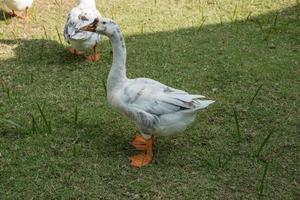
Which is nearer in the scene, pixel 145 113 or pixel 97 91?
pixel 145 113

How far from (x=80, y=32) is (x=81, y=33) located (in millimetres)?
15

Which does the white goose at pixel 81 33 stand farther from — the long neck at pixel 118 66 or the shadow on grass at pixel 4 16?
the shadow on grass at pixel 4 16

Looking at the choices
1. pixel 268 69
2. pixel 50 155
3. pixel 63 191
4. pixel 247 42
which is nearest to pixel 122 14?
pixel 247 42

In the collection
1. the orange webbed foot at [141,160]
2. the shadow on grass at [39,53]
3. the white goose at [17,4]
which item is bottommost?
the orange webbed foot at [141,160]

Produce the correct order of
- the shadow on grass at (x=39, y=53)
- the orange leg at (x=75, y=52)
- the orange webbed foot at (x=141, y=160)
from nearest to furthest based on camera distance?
the orange webbed foot at (x=141, y=160)
the shadow on grass at (x=39, y=53)
the orange leg at (x=75, y=52)

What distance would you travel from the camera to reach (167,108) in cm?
368

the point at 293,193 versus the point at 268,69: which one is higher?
the point at 268,69

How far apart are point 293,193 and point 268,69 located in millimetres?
2009

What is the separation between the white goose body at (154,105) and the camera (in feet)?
12.1

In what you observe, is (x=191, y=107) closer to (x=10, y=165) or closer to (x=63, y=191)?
(x=63, y=191)

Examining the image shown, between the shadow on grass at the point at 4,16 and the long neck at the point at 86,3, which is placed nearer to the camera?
the long neck at the point at 86,3

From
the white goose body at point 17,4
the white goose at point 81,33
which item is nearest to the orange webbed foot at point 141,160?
the white goose at point 81,33

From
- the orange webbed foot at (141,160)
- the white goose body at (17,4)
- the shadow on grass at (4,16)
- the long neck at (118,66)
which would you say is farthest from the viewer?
the shadow on grass at (4,16)

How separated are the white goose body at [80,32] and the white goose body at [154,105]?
1209mm
